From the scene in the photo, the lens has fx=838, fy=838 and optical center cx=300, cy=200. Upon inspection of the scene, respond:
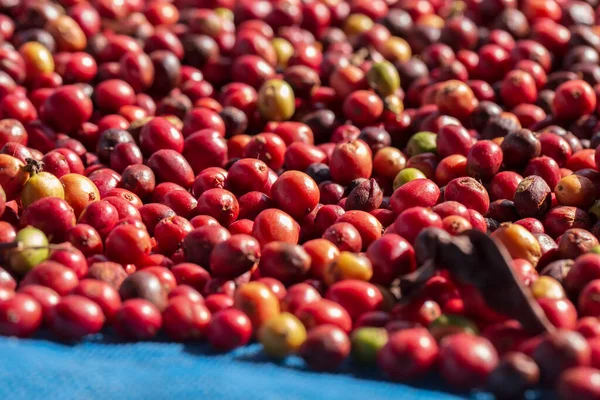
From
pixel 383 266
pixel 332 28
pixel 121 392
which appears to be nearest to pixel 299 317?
pixel 383 266

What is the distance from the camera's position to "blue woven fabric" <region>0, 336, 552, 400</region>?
9.07 ft

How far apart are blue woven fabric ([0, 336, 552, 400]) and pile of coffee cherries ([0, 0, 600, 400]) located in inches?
3.0

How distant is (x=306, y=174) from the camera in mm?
4266

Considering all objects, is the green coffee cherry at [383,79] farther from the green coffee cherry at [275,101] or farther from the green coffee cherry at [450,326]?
the green coffee cherry at [450,326]

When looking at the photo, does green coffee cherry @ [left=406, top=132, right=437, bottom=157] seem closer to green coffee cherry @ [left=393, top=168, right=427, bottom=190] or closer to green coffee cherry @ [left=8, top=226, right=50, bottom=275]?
green coffee cherry @ [left=393, top=168, right=427, bottom=190]

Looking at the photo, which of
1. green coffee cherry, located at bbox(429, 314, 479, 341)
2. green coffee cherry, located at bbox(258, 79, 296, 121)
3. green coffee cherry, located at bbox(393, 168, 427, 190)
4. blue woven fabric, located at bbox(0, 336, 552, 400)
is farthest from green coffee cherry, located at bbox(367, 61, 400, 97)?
blue woven fabric, located at bbox(0, 336, 552, 400)

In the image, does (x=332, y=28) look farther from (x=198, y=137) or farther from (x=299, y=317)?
(x=299, y=317)

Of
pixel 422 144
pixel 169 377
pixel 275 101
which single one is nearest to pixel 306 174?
pixel 422 144

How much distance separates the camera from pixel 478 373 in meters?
2.75

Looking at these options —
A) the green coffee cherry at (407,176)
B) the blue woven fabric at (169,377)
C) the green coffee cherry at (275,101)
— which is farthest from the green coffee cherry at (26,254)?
the green coffee cherry at (275,101)

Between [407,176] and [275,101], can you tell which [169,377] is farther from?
[275,101]

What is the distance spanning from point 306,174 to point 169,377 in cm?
164

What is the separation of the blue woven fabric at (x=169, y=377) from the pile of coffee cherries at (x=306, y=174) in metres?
0.08

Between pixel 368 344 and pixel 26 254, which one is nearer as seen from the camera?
pixel 368 344
